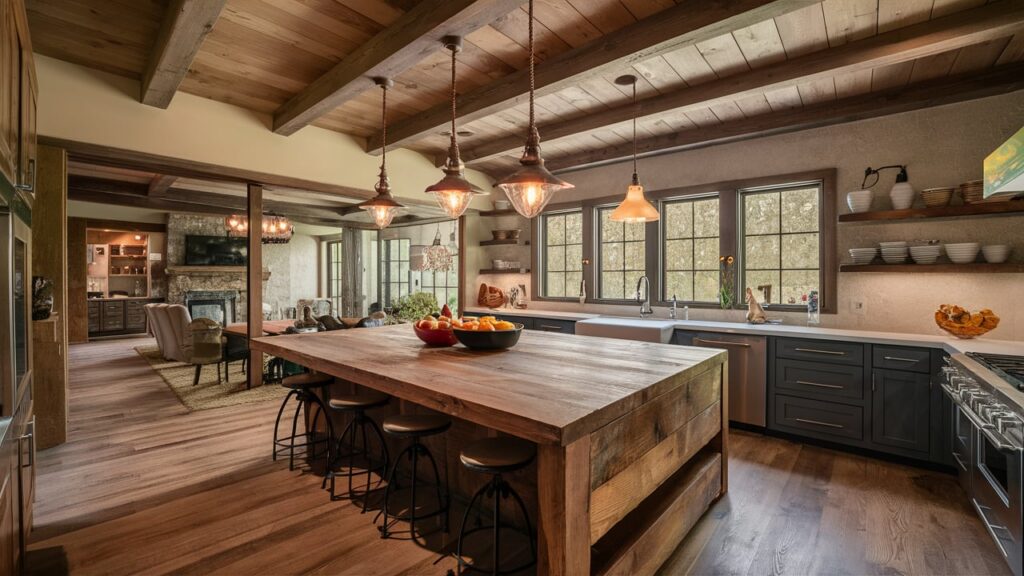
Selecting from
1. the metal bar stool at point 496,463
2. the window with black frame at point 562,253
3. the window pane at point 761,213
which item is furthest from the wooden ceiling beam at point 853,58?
the metal bar stool at point 496,463

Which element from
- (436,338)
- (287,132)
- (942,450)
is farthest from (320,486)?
(942,450)

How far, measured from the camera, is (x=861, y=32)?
104 inches

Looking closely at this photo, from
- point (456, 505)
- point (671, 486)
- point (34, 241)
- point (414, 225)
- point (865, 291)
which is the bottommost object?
point (456, 505)

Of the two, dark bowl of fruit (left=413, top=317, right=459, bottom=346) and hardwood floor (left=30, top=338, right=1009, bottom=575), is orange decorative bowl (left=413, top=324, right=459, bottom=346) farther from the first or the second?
hardwood floor (left=30, top=338, right=1009, bottom=575)

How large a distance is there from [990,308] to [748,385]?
5.35 ft

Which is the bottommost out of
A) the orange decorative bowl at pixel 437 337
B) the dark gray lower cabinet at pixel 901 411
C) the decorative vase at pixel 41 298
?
the dark gray lower cabinet at pixel 901 411

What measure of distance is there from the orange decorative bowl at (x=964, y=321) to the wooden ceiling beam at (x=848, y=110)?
1.48 metres

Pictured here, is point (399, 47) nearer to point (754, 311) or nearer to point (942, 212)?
point (754, 311)

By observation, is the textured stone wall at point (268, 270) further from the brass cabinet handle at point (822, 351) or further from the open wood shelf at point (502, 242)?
the brass cabinet handle at point (822, 351)

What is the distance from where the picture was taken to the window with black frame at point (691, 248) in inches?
179

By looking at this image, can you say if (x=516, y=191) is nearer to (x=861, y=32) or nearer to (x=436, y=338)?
(x=436, y=338)

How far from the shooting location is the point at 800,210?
13.3 ft

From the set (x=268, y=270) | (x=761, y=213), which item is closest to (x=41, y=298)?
(x=761, y=213)

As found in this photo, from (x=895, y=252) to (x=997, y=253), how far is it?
523 millimetres
